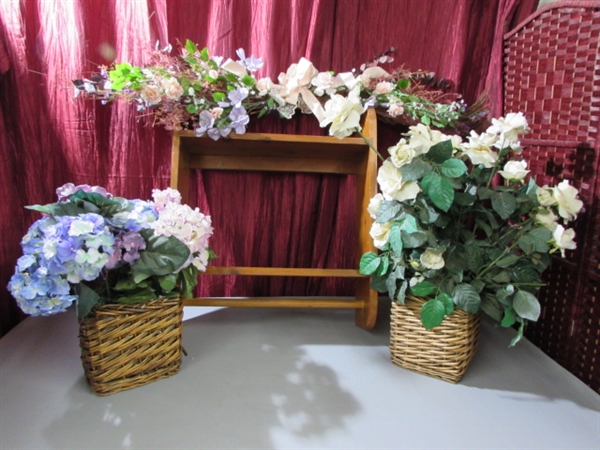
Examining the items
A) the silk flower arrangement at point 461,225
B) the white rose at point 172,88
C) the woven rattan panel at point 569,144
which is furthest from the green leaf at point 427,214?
the white rose at point 172,88

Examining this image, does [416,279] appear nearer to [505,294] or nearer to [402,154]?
[505,294]

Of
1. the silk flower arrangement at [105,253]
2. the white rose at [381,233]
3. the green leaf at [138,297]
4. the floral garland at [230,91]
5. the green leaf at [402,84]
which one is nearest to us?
the silk flower arrangement at [105,253]

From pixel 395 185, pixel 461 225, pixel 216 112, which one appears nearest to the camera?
pixel 395 185

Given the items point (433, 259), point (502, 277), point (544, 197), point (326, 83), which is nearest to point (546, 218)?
point (544, 197)

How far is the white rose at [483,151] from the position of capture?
38.3 inches

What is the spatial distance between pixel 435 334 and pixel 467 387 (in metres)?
0.16

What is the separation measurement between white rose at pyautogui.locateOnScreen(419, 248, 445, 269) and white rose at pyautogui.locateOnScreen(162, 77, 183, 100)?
743mm

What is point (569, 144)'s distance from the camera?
111 cm

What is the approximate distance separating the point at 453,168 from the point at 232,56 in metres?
0.79

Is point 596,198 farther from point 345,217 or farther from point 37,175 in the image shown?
point 37,175

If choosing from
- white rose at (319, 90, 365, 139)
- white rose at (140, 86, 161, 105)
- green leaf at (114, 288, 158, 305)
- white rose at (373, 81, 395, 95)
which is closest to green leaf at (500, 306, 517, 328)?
white rose at (319, 90, 365, 139)

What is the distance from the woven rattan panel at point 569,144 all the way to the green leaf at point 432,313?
1.36 ft

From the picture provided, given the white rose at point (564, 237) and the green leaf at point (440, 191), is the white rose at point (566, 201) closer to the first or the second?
the white rose at point (564, 237)

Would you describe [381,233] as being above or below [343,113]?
below
